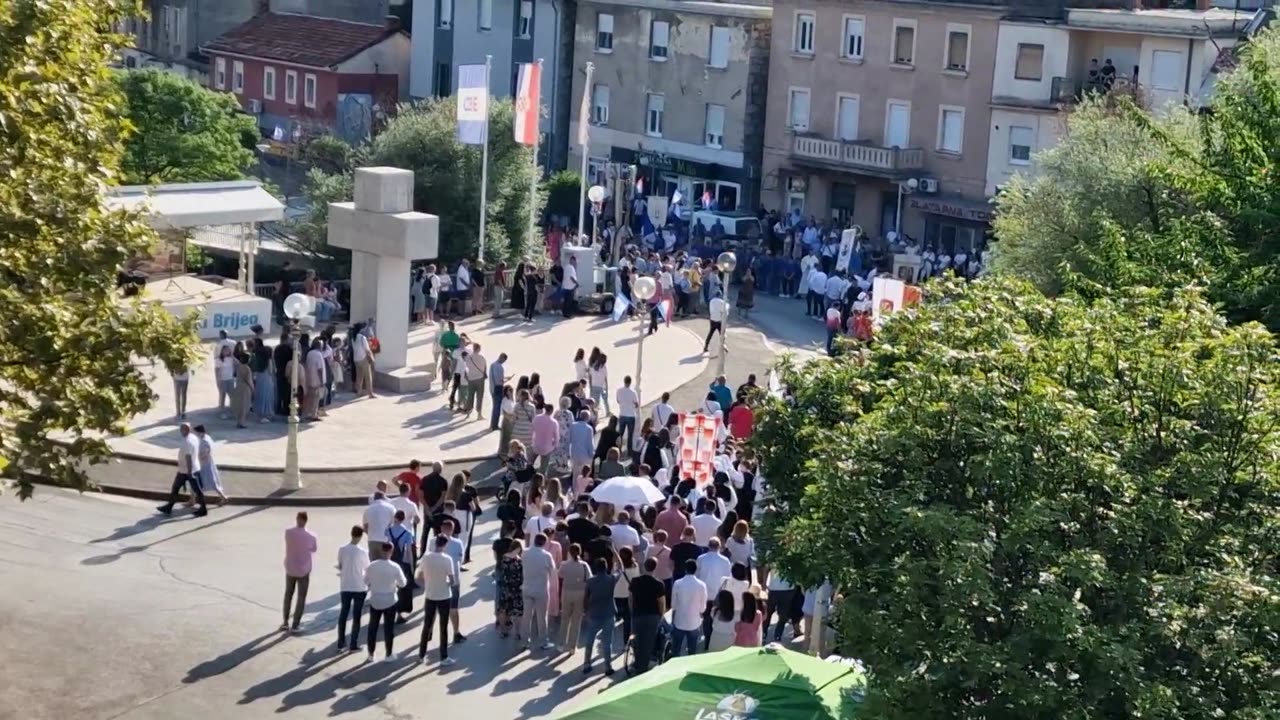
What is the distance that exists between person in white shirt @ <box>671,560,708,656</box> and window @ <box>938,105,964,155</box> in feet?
125

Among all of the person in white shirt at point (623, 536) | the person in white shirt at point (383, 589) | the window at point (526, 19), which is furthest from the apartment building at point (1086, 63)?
the person in white shirt at point (383, 589)

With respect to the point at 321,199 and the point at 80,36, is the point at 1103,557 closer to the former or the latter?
the point at 80,36

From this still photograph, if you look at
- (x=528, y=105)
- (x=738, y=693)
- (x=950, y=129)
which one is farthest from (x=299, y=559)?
(x=950, y=129)

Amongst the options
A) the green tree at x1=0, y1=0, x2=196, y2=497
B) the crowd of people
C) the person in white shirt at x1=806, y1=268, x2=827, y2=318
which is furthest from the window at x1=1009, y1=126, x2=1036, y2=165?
the green tree at x1=0, y1=0, x2=196, y2=497

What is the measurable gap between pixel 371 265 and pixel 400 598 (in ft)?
46.7

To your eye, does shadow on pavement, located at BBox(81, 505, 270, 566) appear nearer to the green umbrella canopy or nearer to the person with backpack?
the person with backpack

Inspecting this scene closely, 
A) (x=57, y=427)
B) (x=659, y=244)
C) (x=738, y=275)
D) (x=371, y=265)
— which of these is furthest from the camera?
(x=659, y=244)

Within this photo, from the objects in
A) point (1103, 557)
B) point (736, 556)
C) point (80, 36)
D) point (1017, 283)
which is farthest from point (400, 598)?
point (1103, 557)

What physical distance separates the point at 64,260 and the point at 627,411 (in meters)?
13.6

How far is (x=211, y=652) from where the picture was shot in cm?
2008

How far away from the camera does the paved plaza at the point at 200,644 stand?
61.7 feet

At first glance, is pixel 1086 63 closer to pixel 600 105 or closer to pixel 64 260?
pixel 600 105

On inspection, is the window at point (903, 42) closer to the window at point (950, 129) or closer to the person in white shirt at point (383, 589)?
the window at point (950, 129)

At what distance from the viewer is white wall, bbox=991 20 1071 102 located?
→ 5328 cm
